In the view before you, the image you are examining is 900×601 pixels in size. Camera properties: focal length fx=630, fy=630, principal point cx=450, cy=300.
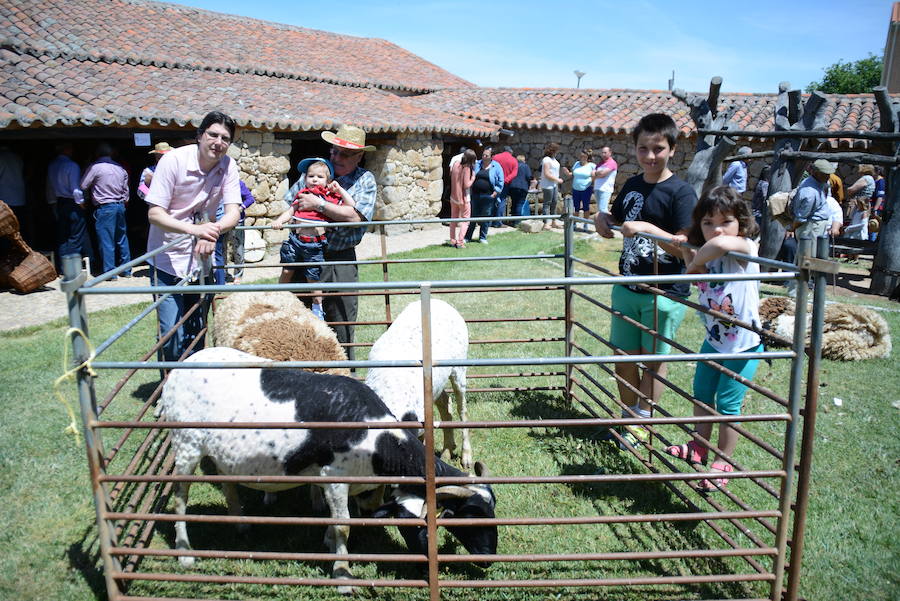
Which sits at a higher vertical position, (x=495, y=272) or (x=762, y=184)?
(x=762, y=184)

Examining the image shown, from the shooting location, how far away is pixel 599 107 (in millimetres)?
20641

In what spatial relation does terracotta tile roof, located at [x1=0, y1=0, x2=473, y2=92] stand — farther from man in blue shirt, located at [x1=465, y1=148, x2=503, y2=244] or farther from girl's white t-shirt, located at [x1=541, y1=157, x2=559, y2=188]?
girl's white t-shirt, located at [x1=541, y1=157, x2=559, y2=188]

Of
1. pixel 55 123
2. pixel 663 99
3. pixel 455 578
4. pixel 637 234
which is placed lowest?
pixel 455 578

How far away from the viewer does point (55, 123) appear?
31.4 feet

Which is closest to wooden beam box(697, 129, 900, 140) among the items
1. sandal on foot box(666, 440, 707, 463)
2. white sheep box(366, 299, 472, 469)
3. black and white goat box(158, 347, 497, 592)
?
sandal on foot box(666, 440, 707, 463)

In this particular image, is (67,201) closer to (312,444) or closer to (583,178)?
(312,444)

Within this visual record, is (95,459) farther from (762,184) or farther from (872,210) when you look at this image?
(872,210)

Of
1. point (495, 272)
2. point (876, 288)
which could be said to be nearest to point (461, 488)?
point (495, 272)

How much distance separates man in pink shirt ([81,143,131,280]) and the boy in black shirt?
9.10m

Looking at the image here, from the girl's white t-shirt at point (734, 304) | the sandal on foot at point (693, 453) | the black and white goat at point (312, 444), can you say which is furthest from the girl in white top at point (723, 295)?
the black and white goat at point (312, 444)

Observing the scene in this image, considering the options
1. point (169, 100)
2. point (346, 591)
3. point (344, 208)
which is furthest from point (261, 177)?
point (346, 591)

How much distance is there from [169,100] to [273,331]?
9427mm

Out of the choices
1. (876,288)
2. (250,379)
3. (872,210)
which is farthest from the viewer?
(872,210)

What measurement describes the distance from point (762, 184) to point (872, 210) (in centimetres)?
730
